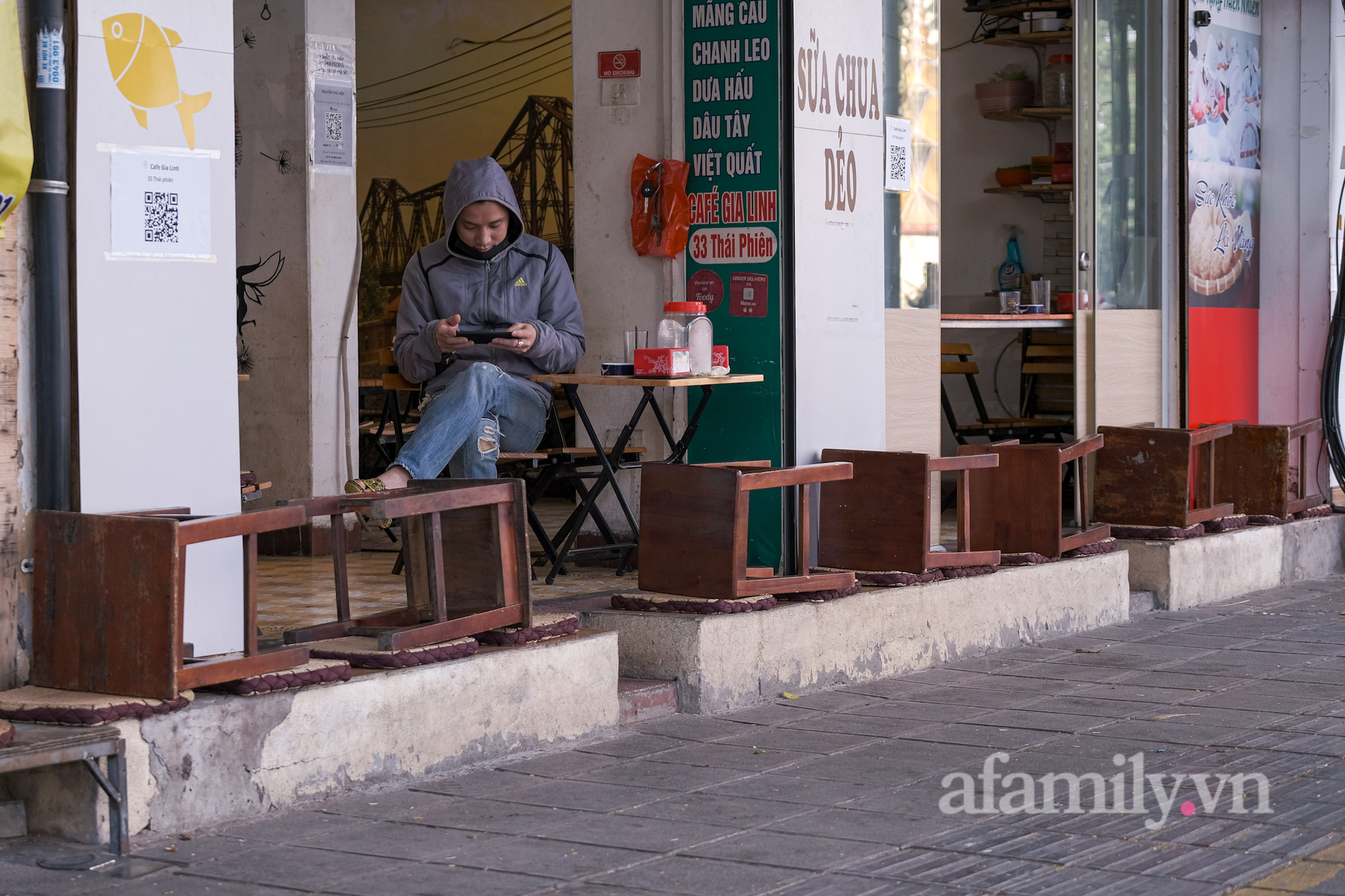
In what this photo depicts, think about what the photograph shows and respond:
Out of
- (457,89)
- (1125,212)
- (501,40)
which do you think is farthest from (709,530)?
(457,89)

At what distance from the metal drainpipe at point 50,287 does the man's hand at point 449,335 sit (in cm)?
220

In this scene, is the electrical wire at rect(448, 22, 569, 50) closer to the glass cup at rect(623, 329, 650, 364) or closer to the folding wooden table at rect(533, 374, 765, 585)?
the folding wooden table at rect(533, 374, 765, 585)

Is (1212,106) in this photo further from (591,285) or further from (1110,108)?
(591,285)

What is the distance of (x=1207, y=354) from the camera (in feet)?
29.6

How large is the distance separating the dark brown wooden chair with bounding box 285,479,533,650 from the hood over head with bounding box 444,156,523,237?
1695 mm

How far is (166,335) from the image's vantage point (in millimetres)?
4270

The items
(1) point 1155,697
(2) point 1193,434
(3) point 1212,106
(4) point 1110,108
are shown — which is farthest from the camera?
(3) point 1212,106

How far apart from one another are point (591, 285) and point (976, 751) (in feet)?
9.73

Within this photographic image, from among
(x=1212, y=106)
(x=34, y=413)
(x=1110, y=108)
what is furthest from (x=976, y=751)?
(x=1212, y=106)

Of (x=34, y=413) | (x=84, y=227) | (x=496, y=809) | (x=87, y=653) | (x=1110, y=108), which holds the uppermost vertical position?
(x=1110, y=108)

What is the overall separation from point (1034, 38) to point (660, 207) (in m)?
5.20

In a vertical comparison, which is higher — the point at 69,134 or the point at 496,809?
the point at 69,134

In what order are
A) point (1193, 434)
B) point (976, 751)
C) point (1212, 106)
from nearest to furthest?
point (976, 751) < point (1193, 434) < point (1212, 106)

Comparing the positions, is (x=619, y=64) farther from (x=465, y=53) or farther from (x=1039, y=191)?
(x=465, y=53)
